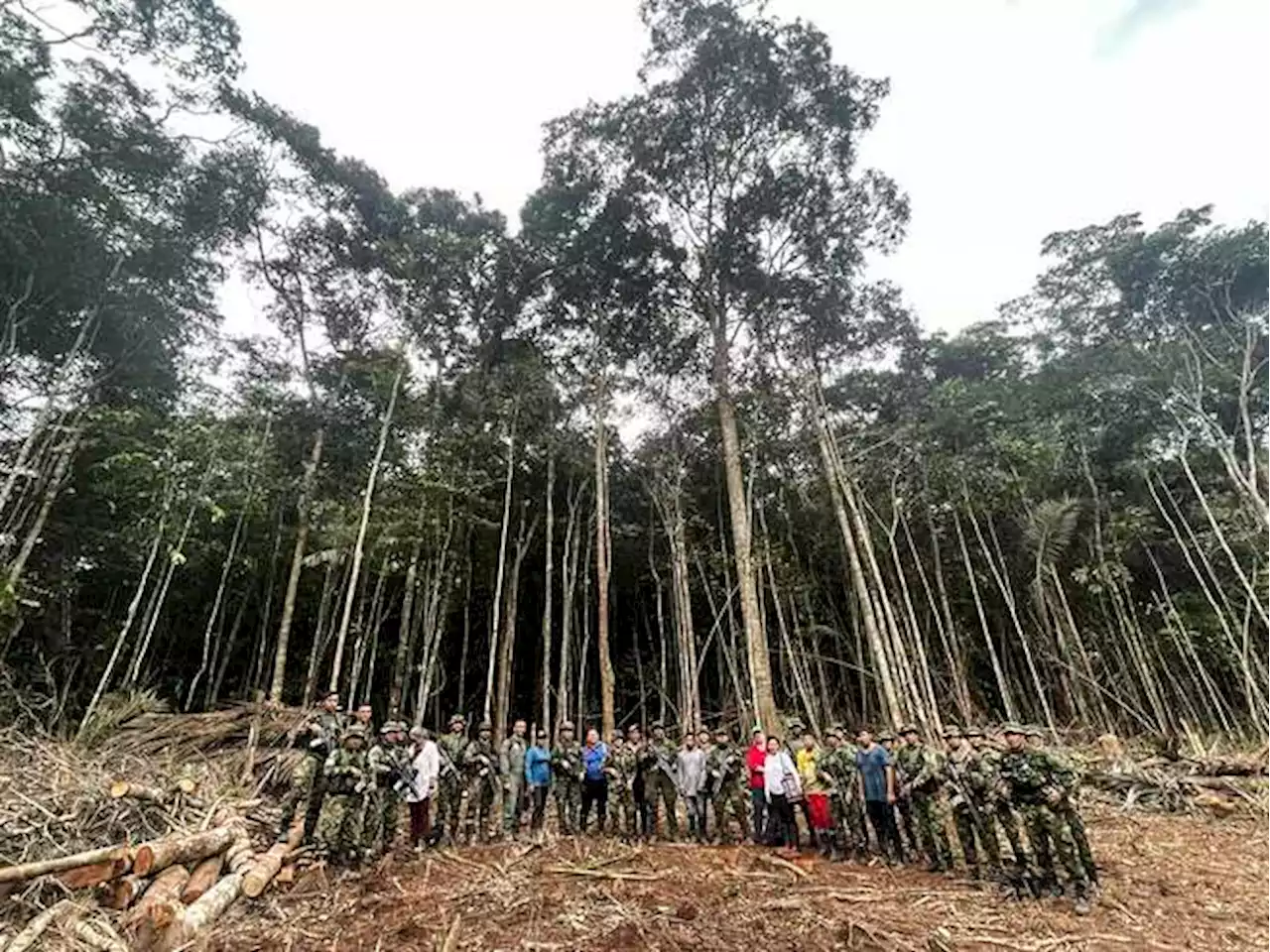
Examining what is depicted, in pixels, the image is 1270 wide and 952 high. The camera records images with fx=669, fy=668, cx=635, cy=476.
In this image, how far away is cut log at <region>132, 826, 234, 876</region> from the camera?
409 cm

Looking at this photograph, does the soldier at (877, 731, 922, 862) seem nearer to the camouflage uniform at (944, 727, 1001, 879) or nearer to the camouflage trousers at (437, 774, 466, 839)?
the camouflage uniform at (944, 727, 1001, 879)

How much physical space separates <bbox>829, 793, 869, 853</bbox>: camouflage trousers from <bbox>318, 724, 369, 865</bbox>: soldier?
161 inches

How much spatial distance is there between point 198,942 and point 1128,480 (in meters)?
16.8


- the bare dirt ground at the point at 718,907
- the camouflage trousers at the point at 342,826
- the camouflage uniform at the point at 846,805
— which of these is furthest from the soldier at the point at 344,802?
the camouflage uniform at the point at 846,805

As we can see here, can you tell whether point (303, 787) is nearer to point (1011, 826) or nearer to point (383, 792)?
point (383, 792)

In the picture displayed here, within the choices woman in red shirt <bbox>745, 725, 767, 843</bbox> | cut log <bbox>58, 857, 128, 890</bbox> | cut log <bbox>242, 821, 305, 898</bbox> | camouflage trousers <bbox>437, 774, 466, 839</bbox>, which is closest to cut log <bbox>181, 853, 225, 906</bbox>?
cut log <bbox>242, 821, 305, 898</bbox>

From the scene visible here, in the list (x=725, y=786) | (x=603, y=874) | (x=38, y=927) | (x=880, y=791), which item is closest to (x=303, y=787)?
(x=38, y=927)

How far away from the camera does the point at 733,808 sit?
680 cm

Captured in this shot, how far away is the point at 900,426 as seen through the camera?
12.9 meters

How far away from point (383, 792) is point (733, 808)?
3.40 meters

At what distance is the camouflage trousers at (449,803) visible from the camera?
20.8 ft

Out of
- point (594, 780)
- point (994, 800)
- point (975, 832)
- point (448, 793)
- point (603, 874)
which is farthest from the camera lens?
point (594, 780)

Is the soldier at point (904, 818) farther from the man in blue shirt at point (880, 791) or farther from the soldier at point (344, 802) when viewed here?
the soldier at point (344, 802)

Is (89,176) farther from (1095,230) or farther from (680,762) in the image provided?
(1095,230)
